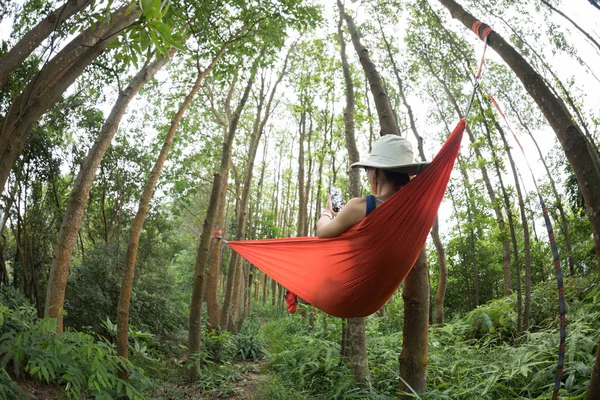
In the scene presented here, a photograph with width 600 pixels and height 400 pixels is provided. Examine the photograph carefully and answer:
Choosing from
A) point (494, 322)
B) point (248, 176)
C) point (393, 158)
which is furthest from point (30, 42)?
point (248, 176)

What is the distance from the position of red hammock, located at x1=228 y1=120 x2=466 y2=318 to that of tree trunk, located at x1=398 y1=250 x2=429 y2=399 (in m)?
0.34

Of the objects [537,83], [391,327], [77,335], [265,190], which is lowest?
[391,327]

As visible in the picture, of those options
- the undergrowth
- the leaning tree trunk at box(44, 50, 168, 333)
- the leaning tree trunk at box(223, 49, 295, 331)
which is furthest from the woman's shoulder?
the leaning tree trunk at box(223, 49, 295, 331)

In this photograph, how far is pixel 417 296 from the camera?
208 cm

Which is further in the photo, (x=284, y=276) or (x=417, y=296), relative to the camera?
(x=284, y=276)

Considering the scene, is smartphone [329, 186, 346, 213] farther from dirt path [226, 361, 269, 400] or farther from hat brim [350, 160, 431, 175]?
dirt path [226, 361, 269, 400]

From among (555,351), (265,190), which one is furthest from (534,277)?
(265,190)

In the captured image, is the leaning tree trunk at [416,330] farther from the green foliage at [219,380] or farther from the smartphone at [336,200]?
the green foliage at [219,380]

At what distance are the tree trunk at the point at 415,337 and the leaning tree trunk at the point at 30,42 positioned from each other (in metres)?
2.07

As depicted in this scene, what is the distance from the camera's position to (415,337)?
81.4 inches

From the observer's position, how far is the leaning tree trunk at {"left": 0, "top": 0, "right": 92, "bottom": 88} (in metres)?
1.75

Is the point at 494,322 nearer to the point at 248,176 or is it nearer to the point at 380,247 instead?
the point at 380,247

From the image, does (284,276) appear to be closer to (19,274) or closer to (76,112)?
(19,274)

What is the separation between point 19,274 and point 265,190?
11.8 m
